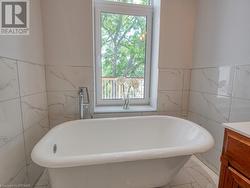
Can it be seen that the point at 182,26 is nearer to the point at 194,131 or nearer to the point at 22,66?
the point at 194,131

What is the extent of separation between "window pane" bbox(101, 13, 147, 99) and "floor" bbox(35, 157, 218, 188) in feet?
3.67

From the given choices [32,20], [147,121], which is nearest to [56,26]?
[32,20]

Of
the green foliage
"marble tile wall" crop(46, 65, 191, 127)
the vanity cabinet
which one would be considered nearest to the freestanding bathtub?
the vanity cabinet

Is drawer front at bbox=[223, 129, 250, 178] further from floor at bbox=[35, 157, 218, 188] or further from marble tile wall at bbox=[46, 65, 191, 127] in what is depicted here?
marble tile wall at bbox=[46, 65, 191, 127]

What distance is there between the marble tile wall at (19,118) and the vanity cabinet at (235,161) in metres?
1.39

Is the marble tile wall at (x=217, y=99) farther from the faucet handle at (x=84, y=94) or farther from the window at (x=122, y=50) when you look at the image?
the faucet handle at (x=84, y=94)

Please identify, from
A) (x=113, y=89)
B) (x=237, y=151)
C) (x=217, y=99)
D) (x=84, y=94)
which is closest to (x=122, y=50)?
(x=113, y=89)

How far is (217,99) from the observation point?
5.49ft

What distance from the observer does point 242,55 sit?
1.40m

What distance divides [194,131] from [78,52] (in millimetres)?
1479

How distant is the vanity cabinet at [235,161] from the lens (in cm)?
85

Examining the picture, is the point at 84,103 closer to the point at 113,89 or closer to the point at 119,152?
the point at 113,89

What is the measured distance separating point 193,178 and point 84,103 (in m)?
1.40

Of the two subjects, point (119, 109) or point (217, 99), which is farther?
point (119, 109)
